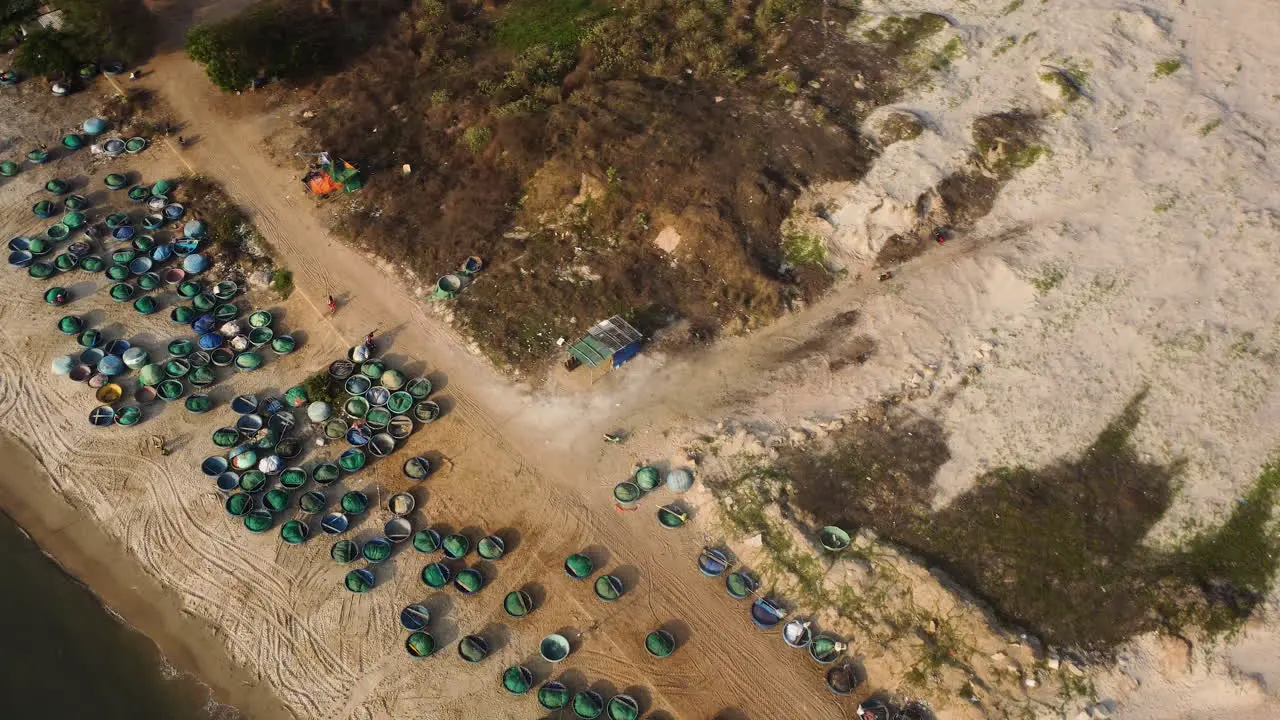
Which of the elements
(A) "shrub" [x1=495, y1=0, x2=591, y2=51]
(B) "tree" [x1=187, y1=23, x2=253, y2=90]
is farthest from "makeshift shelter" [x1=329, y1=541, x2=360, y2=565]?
(A) "shrub" [x1=495, y1=0, x2=591, y2=51]

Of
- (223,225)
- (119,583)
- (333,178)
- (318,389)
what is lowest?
(119,583)

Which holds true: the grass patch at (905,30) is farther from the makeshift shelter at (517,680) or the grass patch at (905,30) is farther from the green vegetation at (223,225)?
the makeshift shelter at (517,680)

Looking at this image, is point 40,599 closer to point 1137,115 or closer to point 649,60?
point 649,60

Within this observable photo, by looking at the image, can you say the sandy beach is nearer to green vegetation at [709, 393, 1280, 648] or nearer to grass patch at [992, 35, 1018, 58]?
green vegetation at [709, 393, 1280, 648]

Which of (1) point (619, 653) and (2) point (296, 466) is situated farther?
→ (2) point (296, 466)

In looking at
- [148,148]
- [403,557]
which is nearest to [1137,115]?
[403,557]

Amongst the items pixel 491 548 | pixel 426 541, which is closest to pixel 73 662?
pixel 426 541

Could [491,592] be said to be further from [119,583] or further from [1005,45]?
[1005,45]
